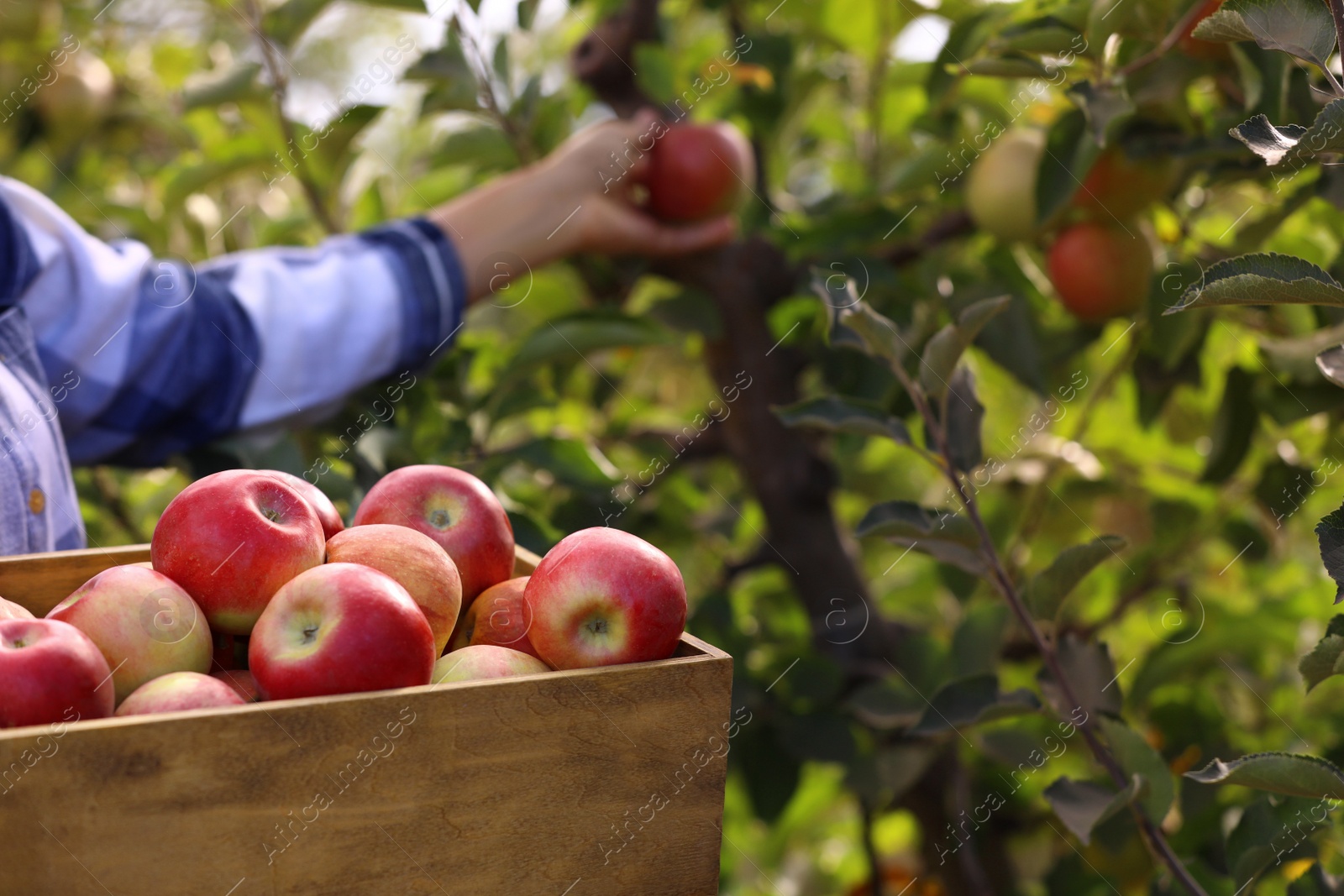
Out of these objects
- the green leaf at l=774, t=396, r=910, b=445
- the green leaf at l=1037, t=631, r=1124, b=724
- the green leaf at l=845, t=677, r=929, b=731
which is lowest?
the green leaf at l=845, t=677, r=929, b=731

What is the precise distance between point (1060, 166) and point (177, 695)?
0.83 metres

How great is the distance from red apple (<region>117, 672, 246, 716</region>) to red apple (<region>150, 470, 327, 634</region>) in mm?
72

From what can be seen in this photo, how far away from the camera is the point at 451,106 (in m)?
1.20

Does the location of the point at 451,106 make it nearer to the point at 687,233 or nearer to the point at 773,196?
the point at 687,233

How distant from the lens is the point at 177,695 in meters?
0.46

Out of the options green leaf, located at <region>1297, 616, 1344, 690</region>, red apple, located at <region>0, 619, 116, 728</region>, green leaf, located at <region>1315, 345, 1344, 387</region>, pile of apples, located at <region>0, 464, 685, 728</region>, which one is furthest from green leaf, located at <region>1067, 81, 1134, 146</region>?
red apple, located at <region>0, 619, 116, 728</region>

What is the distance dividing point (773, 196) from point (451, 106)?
19.5 inches

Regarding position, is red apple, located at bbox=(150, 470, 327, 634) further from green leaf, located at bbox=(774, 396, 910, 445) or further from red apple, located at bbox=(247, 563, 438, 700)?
green leaf, located at bbox=(774, 396, 910, 445)

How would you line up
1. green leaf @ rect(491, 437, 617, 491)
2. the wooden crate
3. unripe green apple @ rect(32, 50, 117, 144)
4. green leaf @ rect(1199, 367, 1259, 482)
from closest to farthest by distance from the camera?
the wooden crate < green leaf @ rect(491, 437, 617, 491) < green leaf @ rect(1199, 367, 1259, 482) < unripe green apple @ rect(32, 50, 117, 144)

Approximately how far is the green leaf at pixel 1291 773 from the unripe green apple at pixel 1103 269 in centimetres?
60

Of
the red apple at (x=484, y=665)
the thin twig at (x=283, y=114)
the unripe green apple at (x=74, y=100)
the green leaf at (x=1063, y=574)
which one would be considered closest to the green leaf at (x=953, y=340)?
the green leaf at (x=1063, y=574)

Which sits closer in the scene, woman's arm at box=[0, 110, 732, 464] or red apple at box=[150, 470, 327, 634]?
red apple at box=[150, 470, 327, 634]

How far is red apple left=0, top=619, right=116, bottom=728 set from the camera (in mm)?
446

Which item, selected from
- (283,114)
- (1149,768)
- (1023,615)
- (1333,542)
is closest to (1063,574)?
(1023,615)
